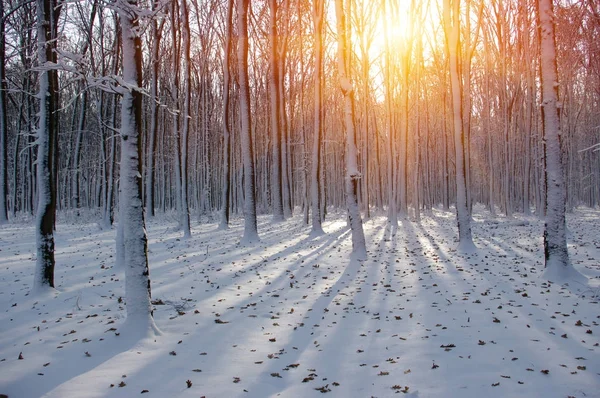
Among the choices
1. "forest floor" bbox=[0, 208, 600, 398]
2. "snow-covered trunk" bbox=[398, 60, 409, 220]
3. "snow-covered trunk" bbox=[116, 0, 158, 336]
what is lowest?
"forest floor" bbox=[0, 208, 600, 398]

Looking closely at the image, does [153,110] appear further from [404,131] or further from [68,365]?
[68,365]

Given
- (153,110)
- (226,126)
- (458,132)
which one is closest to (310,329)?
(458,132)

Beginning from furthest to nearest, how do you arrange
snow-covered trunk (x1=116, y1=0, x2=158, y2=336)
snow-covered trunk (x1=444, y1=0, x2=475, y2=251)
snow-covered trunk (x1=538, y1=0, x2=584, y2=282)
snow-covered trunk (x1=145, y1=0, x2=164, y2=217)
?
1. snow-covered trunk (x1=145, y1=0, x2=164, y2=217)
2. snow-covered trunk (x1=444, y1=0, x2=475, y2=251)
3. snow-covered trunk (x1=538, y1=0, x2=584, y2=282)
4. snow-covered trunk (x1=116, y1=0, x2=158, y2=336)

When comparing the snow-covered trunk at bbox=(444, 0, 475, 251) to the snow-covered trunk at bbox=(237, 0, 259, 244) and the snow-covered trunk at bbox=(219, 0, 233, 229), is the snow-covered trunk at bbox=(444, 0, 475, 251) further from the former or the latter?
the snow-covered trunk at bbox=(219, 0, 233, 229)

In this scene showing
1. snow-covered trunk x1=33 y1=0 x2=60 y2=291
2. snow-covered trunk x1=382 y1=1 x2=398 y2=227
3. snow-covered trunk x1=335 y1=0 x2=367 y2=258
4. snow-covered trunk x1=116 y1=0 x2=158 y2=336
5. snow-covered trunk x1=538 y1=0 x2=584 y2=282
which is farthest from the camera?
snow-covered trunk x1=382 y1=1 x2=398 y2=227

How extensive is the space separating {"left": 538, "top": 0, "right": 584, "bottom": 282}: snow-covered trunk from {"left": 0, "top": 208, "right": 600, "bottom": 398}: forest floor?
0.59 metres

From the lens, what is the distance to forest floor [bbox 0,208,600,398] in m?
3.71

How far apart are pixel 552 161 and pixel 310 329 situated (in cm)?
573

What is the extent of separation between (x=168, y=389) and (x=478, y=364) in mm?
3001

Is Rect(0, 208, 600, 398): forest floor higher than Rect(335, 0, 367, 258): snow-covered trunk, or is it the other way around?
Rect(335, 0, 367, 258): snow-covered trunk

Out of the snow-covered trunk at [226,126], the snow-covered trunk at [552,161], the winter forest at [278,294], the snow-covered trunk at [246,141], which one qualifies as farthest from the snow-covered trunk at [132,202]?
the snow-covered trunk at [226,126]

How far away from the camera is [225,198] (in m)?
17.2

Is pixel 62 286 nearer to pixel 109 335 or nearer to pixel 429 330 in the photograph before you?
pixel 109 335

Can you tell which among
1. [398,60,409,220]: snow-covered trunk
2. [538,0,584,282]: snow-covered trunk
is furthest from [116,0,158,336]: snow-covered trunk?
[398,60,409,220]: snow-covered trunk
